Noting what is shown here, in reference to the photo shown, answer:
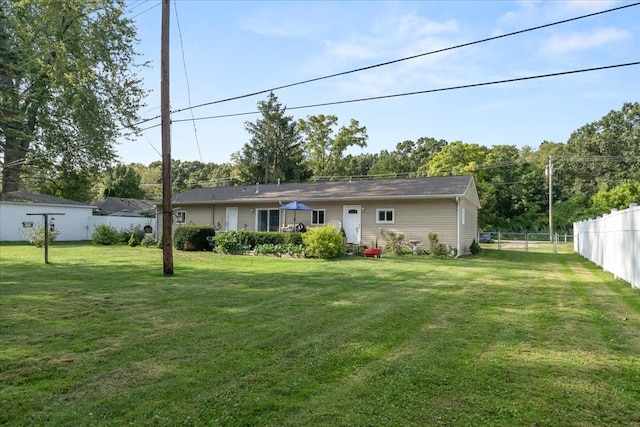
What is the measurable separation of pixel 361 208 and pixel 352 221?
0.78 metres

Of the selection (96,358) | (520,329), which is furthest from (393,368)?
(96,358)

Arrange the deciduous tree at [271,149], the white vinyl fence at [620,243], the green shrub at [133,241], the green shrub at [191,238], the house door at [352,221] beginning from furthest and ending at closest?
the deciduous tree at [271,149]
the green shrub at [133,241]
the house door at [352,221]
the green shrub at [191,238]
the white vinyl fence at [620,243]

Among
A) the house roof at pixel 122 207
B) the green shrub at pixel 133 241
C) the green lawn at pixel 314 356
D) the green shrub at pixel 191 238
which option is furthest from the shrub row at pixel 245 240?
the house roof at pixel 122 207

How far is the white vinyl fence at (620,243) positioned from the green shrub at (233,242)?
493 inches

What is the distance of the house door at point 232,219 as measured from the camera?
23078 millimetres

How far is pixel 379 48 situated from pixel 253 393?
373 inches

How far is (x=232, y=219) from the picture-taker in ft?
76.1

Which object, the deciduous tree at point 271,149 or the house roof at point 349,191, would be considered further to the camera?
the deciduous tree at point 271,149

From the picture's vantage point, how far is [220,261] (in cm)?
1384

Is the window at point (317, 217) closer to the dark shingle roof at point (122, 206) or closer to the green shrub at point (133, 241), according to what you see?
the green shrub at point (133, 241)

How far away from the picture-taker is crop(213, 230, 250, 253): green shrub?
56.6 feet

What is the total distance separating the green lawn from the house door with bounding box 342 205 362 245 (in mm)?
11087

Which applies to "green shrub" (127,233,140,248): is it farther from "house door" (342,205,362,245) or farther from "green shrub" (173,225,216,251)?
"house door" (342,205,362,245)

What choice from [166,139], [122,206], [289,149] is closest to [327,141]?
[289,149]
